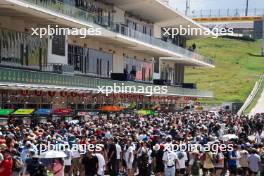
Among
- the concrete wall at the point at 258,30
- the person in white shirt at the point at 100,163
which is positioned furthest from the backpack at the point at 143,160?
the concrete wall at the point at 258,30

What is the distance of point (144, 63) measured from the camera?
64062 mm

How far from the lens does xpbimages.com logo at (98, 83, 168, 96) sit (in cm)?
4381

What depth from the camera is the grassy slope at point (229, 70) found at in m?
100

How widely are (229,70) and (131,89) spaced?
240ft

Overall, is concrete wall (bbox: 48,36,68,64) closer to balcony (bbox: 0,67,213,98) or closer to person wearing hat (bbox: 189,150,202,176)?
balcony (bbox: 0,67,213,98)

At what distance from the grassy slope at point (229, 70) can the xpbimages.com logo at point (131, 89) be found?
113 feet

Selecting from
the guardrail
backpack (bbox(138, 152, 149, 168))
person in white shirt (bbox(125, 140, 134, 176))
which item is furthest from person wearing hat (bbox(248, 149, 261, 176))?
the guardrail

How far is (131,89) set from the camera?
4897 cm

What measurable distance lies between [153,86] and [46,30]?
20039mm

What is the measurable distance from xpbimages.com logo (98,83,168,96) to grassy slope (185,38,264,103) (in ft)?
113

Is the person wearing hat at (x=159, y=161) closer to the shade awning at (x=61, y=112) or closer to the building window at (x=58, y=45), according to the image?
the shade awning at (x=61, y=112)

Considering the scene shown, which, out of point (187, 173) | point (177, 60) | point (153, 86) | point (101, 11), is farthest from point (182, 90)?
point (187, 173)

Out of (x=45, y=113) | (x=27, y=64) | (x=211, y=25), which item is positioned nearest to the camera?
(x=45, y=113)

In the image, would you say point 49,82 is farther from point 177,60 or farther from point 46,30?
point 177,60
